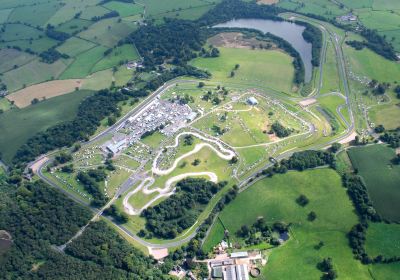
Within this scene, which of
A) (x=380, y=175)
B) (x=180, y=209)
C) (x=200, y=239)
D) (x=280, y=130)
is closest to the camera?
(x=200, y=239)

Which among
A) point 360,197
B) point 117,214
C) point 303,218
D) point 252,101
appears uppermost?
point 252,101

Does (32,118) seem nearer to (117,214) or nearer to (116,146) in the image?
(116,146)

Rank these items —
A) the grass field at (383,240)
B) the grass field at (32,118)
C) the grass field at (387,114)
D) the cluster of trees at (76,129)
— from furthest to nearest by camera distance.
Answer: the grass field at (32,118) → the grass field at (387,114) → the cluster of trees at (76,129) → the grass field at (383,240)

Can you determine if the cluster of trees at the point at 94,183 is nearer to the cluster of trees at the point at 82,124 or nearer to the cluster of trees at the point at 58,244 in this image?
the cluster of trees at the point at 58,244

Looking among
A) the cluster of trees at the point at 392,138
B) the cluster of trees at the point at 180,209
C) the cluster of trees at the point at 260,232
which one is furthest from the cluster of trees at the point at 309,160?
the cluster of trees at the point at 260,232

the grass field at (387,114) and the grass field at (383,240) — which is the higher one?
the grass field at (387,114)

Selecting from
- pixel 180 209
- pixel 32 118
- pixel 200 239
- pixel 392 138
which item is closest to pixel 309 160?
pixel 392 138
